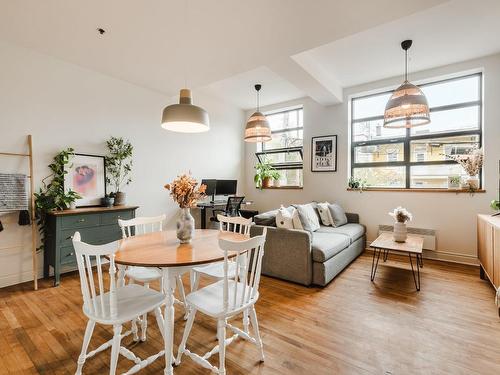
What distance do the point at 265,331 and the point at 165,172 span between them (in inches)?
130

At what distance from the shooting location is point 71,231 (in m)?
3.10

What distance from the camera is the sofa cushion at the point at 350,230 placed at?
149 inches

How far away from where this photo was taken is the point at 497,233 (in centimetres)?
249

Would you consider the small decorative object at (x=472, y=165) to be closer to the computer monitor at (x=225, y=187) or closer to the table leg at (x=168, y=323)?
the computer monitor at (x=225, y=187)

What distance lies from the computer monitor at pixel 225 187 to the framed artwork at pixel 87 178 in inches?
85.1

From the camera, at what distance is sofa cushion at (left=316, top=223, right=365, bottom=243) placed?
3.80m

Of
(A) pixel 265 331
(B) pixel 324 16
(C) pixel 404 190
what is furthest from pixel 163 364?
(C) pixel 404 190

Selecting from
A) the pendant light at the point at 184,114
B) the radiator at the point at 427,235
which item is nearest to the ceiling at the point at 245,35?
the pendant light at the point at 184,114

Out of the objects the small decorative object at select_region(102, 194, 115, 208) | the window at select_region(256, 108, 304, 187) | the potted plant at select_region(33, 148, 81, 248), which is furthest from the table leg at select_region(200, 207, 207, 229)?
the potted plant at select_region(33, 148, 81, 248)

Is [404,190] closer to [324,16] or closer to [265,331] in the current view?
[324,16]

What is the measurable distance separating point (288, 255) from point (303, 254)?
0.68ft

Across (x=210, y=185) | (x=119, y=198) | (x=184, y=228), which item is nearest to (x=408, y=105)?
(x=184, y=228)

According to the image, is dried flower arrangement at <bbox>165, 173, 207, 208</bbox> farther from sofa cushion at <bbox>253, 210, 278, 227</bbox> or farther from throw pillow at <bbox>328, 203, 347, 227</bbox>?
throw pillow at <bbox>328, 203, 347, 227</bbox>

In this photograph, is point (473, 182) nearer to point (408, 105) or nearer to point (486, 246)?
point (486, 246)
